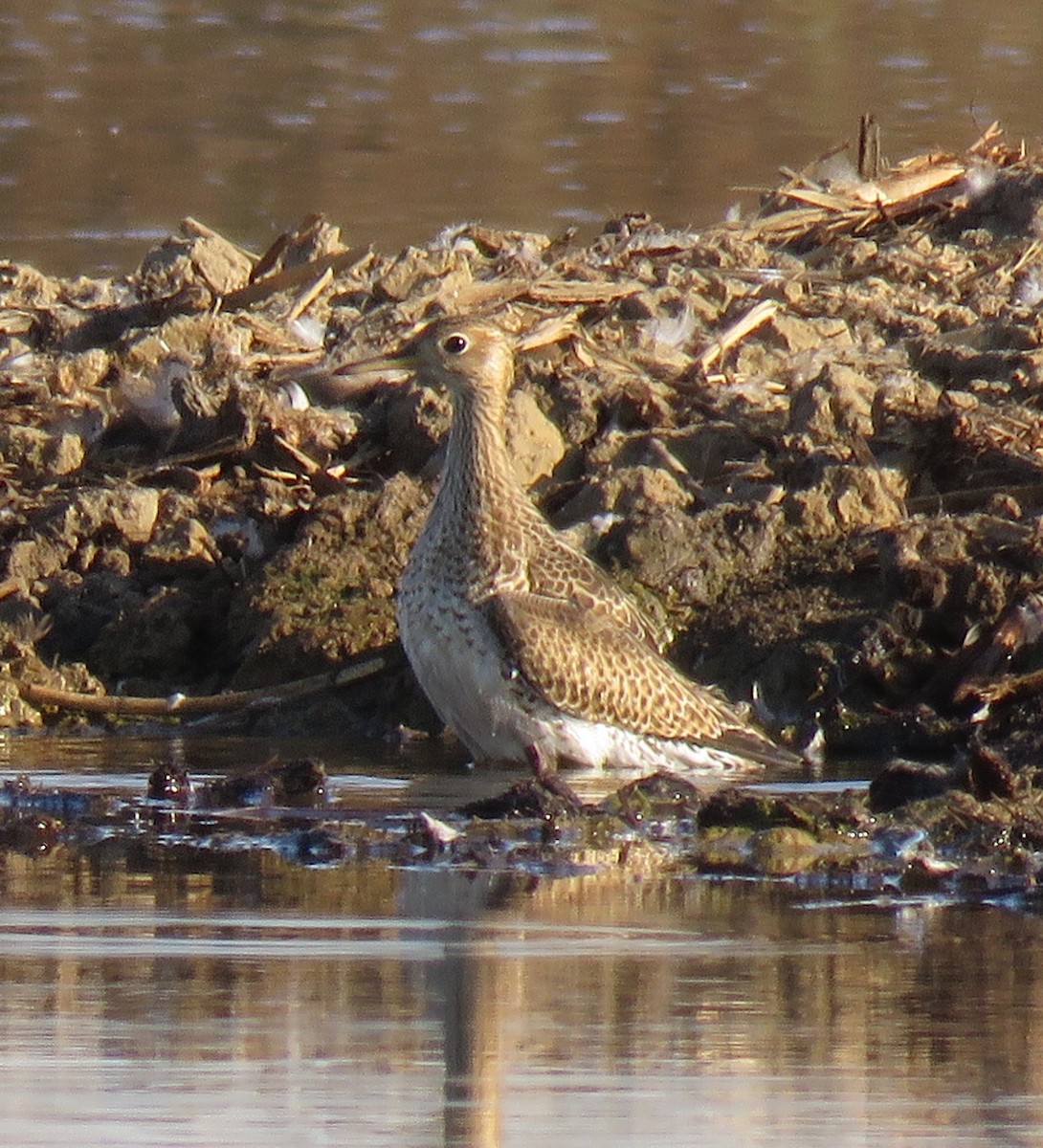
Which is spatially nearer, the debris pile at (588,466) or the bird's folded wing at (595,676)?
the bird's folded wing at (595,676)

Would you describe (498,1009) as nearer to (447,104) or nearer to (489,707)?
(489,707)

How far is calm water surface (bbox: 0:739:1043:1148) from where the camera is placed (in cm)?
522

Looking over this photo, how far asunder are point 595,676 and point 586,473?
1.78 metres

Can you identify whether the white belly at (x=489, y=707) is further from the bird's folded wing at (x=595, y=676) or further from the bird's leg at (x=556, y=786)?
the bird's leg at (x=556, y=786)

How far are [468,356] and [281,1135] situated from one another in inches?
242

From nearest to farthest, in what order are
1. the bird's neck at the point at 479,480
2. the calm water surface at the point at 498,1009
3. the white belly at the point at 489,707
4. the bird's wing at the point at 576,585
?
1. the calm water surface at the point at 498,1009
2. the white belly at the point at 489,707
3. the bird's wing at the point at 576,585
4. the bird's neck at the point at 479,480

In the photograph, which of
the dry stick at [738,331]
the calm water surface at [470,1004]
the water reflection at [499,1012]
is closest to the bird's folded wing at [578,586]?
the calm water surface at [470,1004]

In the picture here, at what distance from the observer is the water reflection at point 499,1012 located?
522cm

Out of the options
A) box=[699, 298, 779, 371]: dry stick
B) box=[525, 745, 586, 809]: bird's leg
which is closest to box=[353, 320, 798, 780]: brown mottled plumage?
box=[525, 745, 586, 809]: bird's leg

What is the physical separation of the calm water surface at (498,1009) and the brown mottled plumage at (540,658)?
7.27 feet

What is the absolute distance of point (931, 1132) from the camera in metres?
5.09

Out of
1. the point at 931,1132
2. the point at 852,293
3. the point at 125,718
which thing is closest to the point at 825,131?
the point at 852,293

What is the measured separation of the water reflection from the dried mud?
209cm

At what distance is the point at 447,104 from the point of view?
25.2 metres
